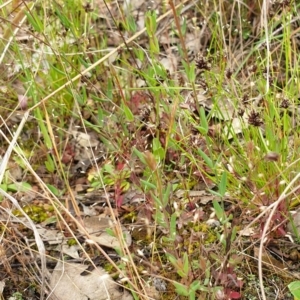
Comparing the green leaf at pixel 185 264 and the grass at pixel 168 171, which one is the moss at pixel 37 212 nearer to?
the grass at pixel 168 171

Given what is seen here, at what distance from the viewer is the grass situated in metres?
1.43

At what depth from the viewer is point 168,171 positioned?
1898mm

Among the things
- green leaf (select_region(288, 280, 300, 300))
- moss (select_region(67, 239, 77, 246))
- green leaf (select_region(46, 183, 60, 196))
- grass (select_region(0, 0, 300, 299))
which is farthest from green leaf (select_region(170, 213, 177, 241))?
green leaf (select_region(46, 183, 60, 196))

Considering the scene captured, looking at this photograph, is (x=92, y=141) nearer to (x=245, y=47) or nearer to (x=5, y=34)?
(x=5, y=34)

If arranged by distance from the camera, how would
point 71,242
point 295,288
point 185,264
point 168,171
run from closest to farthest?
1. point 185,264
2. point 295,288
3. point 71,242
4. point 168,171

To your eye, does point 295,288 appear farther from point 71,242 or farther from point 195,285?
point 71,242

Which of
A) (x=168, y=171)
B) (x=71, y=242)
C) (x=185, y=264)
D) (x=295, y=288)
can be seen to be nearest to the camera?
(x=185, y=264)

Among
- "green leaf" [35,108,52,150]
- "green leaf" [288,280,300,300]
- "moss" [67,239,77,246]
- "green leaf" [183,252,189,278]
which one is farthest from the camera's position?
"green leaf" [35,108,52,150]

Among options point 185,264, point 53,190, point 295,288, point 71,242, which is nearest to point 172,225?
point 185,264

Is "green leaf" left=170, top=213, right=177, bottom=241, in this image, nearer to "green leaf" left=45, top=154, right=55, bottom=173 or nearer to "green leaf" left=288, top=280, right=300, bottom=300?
"green leaf" left=288, top=280, right=300, bottom=300

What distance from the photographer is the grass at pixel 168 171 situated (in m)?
1.43

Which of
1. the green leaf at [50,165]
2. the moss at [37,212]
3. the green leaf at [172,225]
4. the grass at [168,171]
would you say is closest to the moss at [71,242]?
the grass at [168,171]

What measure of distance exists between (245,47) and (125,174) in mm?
877

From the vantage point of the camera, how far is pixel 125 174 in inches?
72.7
